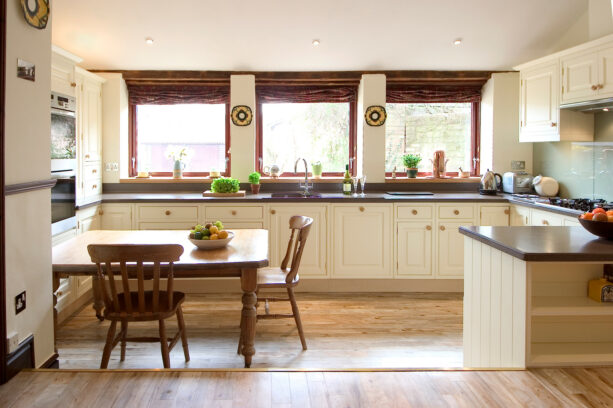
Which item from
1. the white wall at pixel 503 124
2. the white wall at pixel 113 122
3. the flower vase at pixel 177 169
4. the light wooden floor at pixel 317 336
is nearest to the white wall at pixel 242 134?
the flower vase at pixel 177 169

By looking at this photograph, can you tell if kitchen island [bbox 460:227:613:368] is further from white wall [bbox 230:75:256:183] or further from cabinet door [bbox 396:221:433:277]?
white wall [bbox 230:75:256:183]

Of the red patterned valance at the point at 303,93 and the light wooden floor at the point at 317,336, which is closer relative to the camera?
the light wooden floor at the point at 317,336

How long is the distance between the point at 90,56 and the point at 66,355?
2.96 m

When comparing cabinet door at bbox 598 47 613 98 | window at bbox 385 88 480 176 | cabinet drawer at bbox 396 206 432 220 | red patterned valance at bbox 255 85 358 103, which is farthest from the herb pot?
cabinet door at bbox 598 47 613 98

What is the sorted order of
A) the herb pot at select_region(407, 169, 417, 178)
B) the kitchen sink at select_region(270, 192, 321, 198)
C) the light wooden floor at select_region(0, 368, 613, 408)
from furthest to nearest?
the herb pot at select_region(407, 169, 417, 178)
the kitchen sink at select_region(270, 192, 321, 198)
the light wooden floor at select_region(0, 368, 613, 408)

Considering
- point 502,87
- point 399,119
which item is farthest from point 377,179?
point 502,87

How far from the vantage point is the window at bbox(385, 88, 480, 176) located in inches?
231

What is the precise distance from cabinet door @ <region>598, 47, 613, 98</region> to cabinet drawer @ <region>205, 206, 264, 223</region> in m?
2.92

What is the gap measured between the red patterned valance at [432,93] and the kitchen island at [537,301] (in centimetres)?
324

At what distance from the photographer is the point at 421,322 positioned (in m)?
4.27

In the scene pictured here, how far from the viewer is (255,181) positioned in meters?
5.50

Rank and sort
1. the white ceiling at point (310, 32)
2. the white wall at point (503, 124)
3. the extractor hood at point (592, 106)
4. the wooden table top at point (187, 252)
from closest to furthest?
the wooden table top at point (187, 252)
the extractor hood at point (592, 106)
the white ceiling at point (310, 32)
the white wall at point (503, 124)

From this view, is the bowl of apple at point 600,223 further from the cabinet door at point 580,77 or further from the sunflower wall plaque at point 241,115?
the sunflower wall plaque at point 241,115

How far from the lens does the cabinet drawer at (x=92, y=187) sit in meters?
5.00
